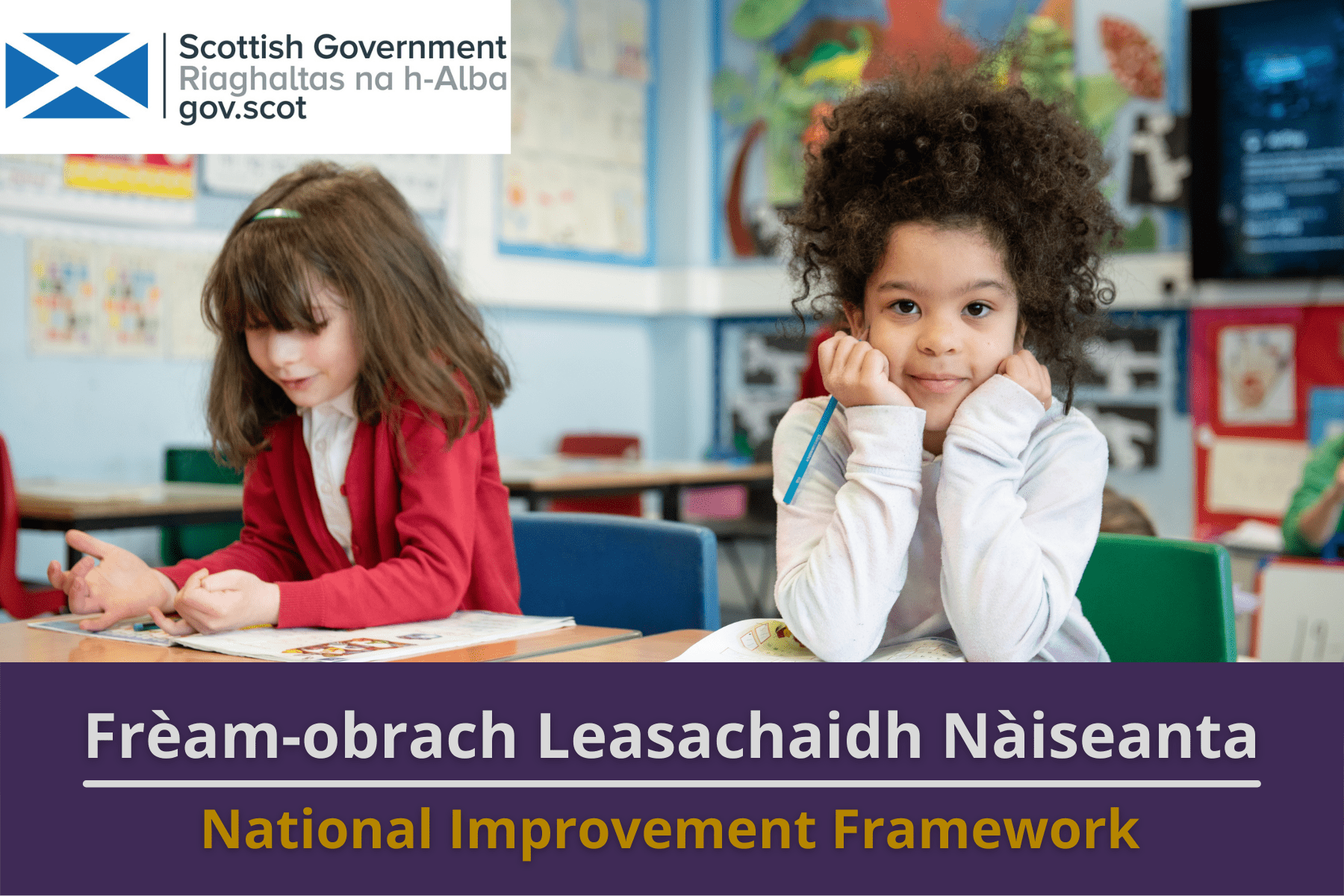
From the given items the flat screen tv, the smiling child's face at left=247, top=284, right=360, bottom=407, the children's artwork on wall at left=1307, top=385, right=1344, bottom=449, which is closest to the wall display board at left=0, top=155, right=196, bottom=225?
the smiling child's face at left=247, top=284, right=360, bottom=407

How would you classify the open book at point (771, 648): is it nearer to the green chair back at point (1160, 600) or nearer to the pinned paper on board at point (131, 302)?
the green chair back at point (1160, 600)

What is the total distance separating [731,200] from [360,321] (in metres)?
4.22

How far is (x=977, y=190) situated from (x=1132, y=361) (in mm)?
3690

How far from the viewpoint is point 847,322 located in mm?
1164

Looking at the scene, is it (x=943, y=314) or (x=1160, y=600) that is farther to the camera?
(x=1160, y=600)

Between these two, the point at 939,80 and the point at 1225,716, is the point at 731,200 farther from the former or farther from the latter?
the point at 1225,716

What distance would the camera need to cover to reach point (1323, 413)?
412 cm

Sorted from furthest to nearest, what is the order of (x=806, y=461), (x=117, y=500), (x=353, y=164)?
(x=353, y=164), (x=117, y=500), (x=806, y=461)

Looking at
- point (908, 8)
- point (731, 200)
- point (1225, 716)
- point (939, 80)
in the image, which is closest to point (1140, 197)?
point (908, 8)

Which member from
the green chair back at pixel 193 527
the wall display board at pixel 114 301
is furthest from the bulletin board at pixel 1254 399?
the wall display board at pixel 114 301

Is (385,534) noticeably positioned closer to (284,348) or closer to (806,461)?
(284,348)

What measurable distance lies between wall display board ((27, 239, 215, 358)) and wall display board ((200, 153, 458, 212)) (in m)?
0.24

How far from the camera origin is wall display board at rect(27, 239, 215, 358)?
140 inches

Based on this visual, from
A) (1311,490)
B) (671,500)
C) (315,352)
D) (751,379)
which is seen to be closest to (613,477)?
(671,500)
